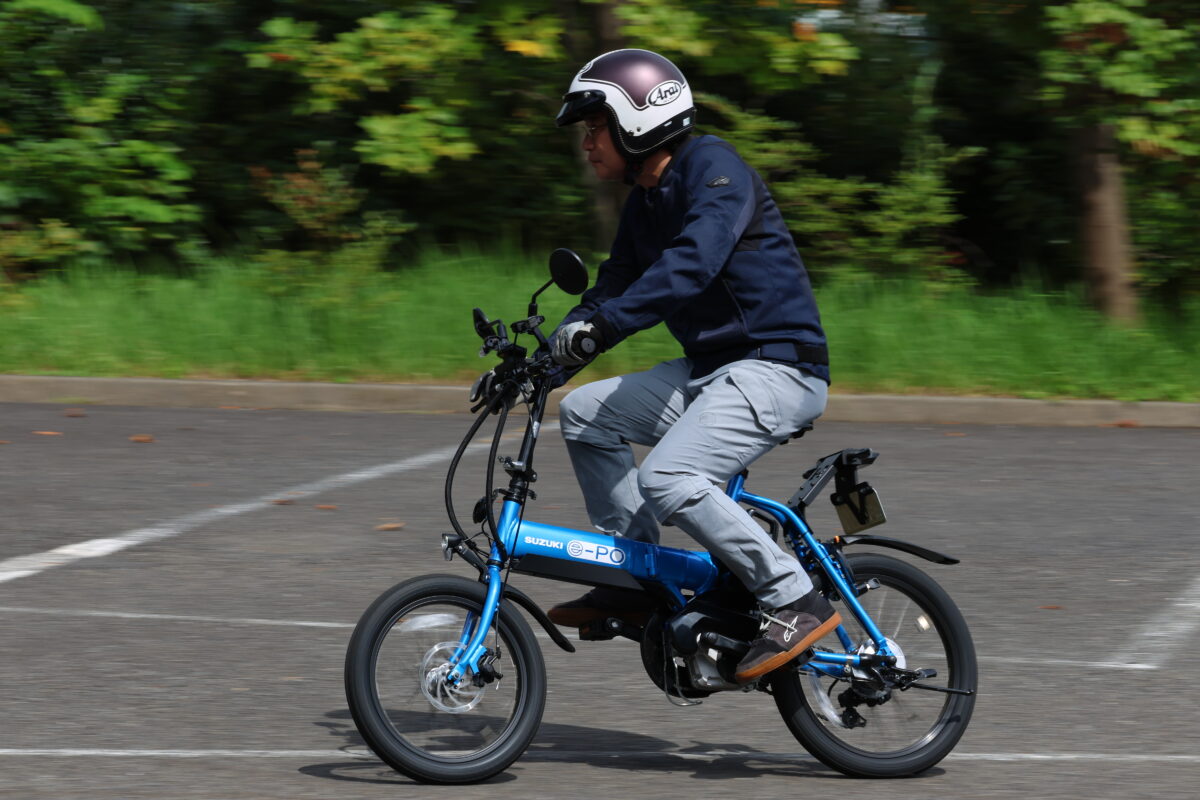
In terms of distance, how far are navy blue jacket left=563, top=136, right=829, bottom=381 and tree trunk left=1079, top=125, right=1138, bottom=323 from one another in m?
9.82

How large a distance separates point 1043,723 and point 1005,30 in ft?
33.0

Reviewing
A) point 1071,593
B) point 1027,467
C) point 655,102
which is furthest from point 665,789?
point 1027,467

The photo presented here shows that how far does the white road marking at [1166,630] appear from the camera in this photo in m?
6.02

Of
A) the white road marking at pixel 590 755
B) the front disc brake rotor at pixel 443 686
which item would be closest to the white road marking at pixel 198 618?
the white road marking at pixel 590 755

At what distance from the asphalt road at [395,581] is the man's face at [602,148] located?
5.46ft

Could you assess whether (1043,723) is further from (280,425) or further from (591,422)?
(280,425)

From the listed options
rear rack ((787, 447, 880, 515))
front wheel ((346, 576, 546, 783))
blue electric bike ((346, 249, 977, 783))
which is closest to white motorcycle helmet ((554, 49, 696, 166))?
blue electric bike ((346, 249, 977, 783))

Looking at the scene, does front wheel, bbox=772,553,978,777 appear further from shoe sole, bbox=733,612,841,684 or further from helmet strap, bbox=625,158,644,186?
helmet strap, bbox=625,158,644,186

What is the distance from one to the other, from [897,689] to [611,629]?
837 millimetres

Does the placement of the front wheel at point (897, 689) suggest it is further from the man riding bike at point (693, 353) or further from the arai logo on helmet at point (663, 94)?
the arai logo on helmet at point (663, 94)

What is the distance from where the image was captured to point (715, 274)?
4.47 metres

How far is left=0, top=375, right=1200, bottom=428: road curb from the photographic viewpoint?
11.5 meters

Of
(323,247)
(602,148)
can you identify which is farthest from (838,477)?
(323,247)

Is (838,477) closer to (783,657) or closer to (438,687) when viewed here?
(783,657)
